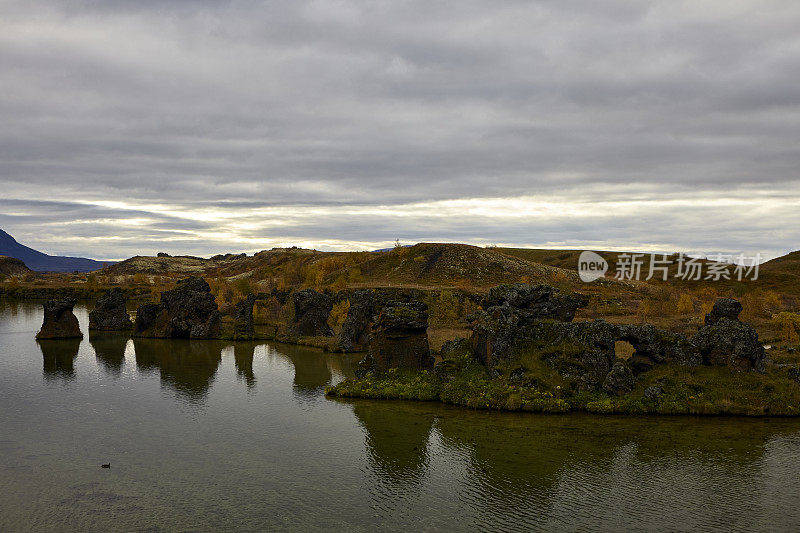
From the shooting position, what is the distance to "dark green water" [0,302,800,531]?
26328 millimetres

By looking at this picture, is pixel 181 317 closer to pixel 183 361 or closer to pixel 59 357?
pixel 59 357

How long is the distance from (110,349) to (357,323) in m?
37.0

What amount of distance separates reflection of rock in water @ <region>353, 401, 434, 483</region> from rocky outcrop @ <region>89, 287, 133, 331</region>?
7153 centimetres

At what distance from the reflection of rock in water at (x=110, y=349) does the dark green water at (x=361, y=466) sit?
13.0 meters

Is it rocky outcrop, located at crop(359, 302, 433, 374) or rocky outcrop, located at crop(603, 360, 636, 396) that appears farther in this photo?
rocky outcrop, located at crop(359, 302, 433, 374)

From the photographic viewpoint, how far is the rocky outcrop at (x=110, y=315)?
3925 inches

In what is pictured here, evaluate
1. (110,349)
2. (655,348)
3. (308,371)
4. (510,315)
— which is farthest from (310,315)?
(655,348)

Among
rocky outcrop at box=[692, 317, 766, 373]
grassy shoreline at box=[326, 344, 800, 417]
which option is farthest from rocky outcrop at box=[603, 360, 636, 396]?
rocky outcrop at box=[692, 317, 766, 373]

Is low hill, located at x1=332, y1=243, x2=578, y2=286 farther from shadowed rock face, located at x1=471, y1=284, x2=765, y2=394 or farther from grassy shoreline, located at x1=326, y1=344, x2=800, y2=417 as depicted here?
grassy shoreline, located at x1=326, y1=344, x2=800, y2=417

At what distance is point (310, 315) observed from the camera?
9038 cm

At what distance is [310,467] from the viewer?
3278 cm

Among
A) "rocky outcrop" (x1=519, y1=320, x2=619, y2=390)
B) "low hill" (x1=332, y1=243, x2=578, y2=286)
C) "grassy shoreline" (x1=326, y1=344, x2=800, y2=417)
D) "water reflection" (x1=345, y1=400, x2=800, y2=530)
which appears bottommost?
"water reflection" (x1=345, y1=400, x2=800, y2=530)

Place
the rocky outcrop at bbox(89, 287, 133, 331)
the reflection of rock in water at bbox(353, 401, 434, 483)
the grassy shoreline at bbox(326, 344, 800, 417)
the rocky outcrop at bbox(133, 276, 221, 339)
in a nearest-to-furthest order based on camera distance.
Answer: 1. the reflection of rock in water at bbox(353, 401, 434, 483)
2. the grassy shoreline at bbox(326, 344, 800, 417)
3. the rocky outcrop at bbox(133, 276, 221, 339)
4. the rocky outcrop at bbox(89, 287, 133, 331)

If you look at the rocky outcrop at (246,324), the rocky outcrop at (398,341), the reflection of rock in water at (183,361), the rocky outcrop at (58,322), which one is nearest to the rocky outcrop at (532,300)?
the rocky outcrop at (398,341)
